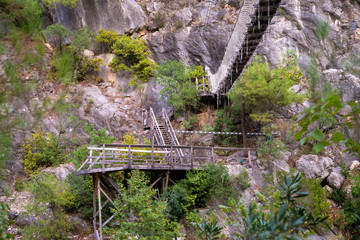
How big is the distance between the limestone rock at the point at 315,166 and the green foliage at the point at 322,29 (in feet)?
24.6

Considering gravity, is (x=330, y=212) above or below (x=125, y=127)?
below

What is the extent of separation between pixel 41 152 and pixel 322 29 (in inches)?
584

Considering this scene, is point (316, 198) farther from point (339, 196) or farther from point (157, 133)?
point (157, 133)

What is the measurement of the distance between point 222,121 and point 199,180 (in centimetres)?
556

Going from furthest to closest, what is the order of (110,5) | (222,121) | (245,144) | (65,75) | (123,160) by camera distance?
1. (110,5)
2. (222,121)
3. (245,144)
4. (123,160)
5. (65,75)

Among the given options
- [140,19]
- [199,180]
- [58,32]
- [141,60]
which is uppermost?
[140,19]

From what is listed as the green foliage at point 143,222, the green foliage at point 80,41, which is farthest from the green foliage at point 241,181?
the green foliage at point 80,41

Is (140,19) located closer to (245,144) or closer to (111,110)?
(111,110)

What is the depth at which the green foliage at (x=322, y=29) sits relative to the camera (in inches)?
574

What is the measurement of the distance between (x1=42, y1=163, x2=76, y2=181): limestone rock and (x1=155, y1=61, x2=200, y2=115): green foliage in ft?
17.9

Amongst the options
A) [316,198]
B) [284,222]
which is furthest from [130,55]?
[284,222]

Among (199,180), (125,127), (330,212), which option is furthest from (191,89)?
(330,212)

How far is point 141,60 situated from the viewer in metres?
16.8

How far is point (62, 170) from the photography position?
1171cm
